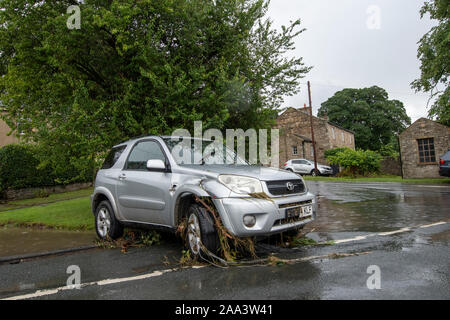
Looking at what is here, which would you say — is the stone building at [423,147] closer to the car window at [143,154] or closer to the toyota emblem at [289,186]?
the toyota emblem at [289,186]

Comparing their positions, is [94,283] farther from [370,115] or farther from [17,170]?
[370,115]

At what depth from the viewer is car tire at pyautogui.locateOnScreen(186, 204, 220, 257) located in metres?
3.97

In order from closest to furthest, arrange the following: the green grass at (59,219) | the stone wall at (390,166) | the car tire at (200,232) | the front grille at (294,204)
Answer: the car tire at (200,232)
the front grille at (294,204)
the green grass at (59,219)
the stone wall at (390,166)

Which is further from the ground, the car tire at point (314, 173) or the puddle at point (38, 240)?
the car tire at point (314, 173)

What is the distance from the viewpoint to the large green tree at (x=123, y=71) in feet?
22.8

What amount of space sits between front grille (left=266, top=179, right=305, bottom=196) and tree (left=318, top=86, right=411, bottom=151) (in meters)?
55.6

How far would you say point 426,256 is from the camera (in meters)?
4.02

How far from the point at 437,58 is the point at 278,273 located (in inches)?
807

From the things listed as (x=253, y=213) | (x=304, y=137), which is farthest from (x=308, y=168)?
(x=253, y=213)

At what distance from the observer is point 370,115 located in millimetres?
57094

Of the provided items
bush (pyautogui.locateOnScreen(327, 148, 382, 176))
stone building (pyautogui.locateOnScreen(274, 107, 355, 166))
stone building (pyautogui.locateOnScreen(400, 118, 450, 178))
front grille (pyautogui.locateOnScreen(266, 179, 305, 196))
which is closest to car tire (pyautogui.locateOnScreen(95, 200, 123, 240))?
front grille (pyautogui.locateOnScreen(266, 179, 305, 196))

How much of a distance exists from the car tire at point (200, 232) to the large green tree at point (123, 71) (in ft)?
10.4

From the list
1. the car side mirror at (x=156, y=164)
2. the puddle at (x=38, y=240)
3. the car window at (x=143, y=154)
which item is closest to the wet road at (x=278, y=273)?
the puddle at (x=38, y=240)

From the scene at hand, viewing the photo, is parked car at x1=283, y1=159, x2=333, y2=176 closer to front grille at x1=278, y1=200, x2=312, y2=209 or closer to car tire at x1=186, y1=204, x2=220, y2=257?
front grille at x1=278, y1=200, x2=312, y2=209
